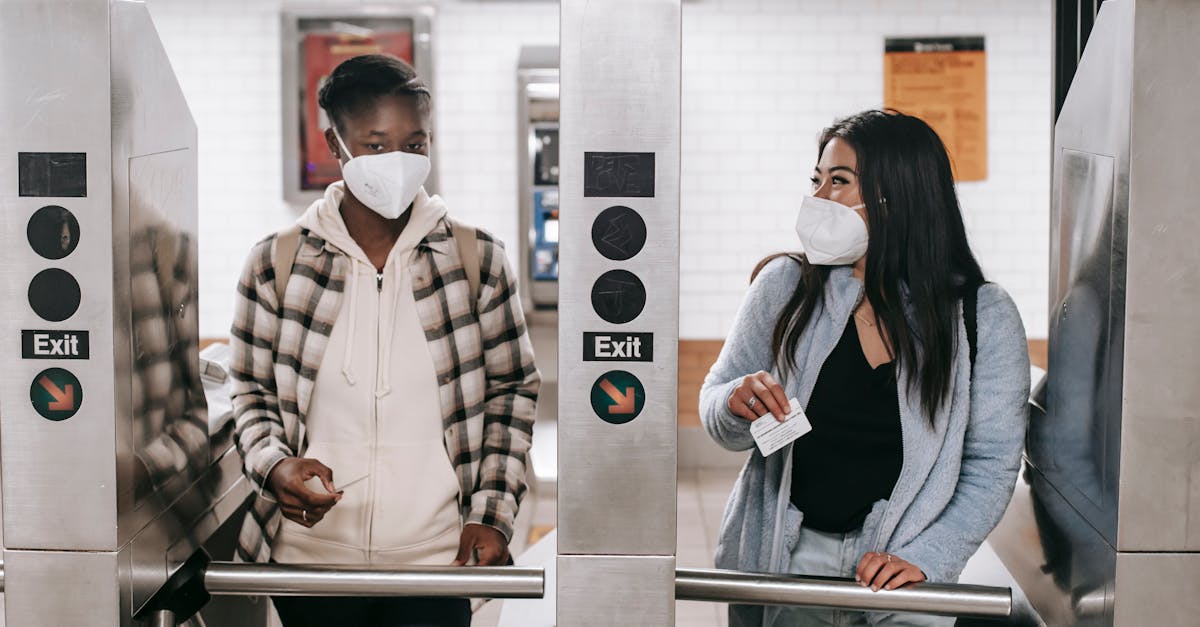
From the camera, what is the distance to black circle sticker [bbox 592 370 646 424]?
5.75 feet

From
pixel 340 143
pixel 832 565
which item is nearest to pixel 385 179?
pixel 340 143

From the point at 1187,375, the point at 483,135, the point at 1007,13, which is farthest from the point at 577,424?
the point at 1007,13

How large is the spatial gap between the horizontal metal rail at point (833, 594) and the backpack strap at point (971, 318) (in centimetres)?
42

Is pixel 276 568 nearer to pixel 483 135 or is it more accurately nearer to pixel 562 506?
pixel 562 506

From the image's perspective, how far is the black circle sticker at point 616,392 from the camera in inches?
69.0

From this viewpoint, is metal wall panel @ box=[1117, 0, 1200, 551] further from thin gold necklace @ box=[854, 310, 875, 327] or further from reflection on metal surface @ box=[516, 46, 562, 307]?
reflection on metal surface @ box=[516, 46, 562, 307]

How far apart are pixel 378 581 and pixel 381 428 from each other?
0.35 m

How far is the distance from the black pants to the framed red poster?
4.16 m

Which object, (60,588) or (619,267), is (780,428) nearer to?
(619,267)

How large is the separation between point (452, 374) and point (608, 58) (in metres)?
0.75

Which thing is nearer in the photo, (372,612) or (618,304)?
(618,304)

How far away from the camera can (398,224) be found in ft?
7.62

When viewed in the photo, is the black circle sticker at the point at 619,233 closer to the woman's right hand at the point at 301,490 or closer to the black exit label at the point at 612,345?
the black exit label at the point at 612,345

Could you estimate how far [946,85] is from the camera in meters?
6.27
